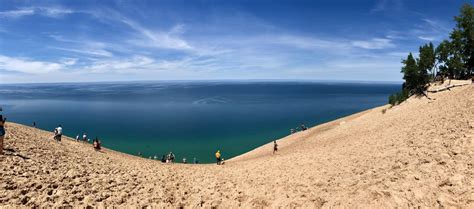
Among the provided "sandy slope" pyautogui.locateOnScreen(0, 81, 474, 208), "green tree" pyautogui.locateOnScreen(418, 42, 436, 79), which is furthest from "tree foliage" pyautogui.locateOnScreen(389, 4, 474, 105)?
"sandy slope" pyautogui.locateOnScreen(0, 81, 474, 208)

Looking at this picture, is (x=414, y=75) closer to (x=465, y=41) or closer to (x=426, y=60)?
(x=426, y=60)

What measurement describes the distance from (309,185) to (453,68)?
60.2m

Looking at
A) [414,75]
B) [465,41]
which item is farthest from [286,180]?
[465,41]

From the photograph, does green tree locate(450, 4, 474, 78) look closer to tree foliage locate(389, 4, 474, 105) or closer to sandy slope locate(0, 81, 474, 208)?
tree foliage locate(389, 4, 474, 105)

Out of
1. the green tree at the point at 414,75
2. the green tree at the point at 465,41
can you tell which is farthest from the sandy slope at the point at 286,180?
the green tree at the point at 465,41

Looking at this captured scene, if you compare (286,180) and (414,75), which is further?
(414,75)

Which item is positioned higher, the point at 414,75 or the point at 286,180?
the point at 414,75

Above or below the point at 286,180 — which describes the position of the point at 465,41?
above

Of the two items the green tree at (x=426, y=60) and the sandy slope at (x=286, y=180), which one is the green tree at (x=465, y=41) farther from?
the sandy slope at (x=286, y=180)

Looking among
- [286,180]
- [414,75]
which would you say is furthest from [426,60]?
[286,180]

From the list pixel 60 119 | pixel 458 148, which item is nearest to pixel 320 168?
pixel 458 148

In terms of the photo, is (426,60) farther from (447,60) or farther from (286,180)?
(286,180)

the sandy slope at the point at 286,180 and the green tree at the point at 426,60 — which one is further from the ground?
the green tree at the point at 426,60

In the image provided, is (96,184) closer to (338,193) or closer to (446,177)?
(338,193)
